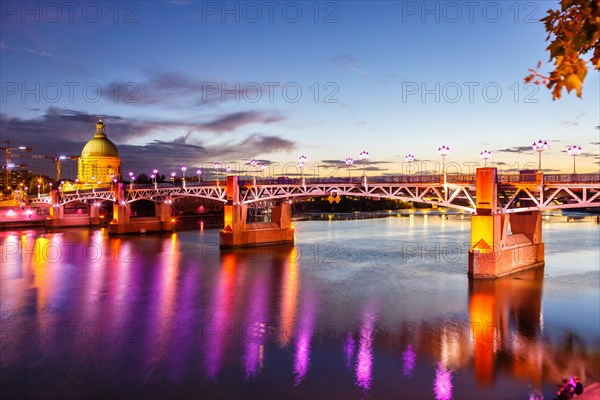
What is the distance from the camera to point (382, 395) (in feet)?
56.6

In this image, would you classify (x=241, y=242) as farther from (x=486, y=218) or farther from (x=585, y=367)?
(x=585, y=367)

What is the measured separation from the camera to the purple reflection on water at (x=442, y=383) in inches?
680

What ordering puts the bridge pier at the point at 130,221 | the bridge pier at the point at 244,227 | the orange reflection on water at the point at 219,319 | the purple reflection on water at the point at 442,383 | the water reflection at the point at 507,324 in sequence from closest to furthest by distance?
the purple reflection on water at the point at 442,383 < the water reflection at the point at 507,324 < the orange reflection on water at the point at 219,319 < the bridge pier at the point at 244,227 < the bridge pier at the point at 130,221

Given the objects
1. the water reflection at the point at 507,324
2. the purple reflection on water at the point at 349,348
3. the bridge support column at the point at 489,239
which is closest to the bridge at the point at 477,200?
the bridge support column at the point at 489,239

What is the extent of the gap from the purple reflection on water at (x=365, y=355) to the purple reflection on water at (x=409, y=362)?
53.5 inches

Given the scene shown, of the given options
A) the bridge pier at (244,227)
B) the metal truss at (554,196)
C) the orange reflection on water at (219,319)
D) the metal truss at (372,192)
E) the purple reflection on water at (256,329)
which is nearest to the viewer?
the purple reflection on water at (256,329)

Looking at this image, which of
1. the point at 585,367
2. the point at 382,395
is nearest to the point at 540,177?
the point at 585,367

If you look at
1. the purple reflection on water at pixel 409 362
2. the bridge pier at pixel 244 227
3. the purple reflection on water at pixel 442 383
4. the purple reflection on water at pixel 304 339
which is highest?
the bridge pier at pixel 244 227

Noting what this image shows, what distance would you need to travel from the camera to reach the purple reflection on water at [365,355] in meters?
18.7

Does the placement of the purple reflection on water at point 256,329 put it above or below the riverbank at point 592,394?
below

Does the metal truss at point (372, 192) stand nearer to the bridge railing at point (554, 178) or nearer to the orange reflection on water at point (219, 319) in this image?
the bridge railing at point (554, 178)

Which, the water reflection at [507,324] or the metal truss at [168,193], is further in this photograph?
the metal truss at [168,193]

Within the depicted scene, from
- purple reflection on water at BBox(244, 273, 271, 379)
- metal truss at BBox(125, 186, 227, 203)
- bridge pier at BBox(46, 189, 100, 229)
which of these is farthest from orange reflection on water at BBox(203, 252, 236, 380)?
bridge pier at BBox(46, 189, 100, 229)

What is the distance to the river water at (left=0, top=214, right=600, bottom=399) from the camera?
60.9 feet
